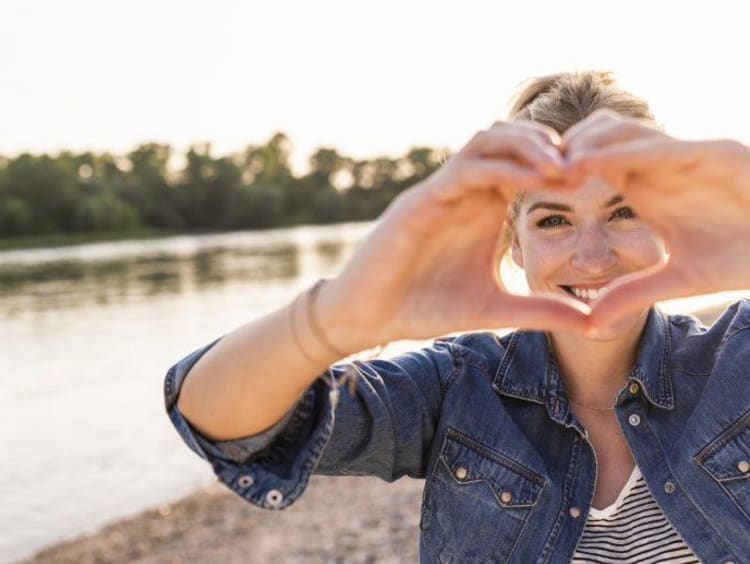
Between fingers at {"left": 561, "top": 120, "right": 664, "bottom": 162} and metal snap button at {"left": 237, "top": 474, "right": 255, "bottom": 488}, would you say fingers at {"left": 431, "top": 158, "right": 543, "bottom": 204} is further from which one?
metal snap button at {"left": 237, "top": 474, "right": 255, "bottom": 488}

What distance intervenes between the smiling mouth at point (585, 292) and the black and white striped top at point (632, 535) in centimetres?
45

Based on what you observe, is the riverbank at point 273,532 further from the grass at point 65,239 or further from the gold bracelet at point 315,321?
the grass at point 65,239

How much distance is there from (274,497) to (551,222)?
0.95 metres

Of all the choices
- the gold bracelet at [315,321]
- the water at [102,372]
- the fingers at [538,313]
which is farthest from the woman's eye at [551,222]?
the gold bracelet at [315,321]

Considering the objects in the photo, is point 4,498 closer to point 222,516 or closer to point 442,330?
point 222,516

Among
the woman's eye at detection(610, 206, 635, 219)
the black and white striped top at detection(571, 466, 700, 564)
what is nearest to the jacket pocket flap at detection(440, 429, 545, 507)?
the black and white striped top at detection(571, 466, 700, 564)

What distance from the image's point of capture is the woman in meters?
1.38

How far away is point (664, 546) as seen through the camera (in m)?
1.85

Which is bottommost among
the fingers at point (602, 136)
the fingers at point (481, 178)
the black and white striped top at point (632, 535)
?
the black and white striped top at point (632, 535)

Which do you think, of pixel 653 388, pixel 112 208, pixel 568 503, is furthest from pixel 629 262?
pixel 112 208

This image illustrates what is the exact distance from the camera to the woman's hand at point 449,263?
1.31 m

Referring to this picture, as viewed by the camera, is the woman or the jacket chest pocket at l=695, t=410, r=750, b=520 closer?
the woman

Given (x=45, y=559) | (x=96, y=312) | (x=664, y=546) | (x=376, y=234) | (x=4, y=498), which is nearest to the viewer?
(x=376, y=234)

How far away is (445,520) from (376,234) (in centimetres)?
85
